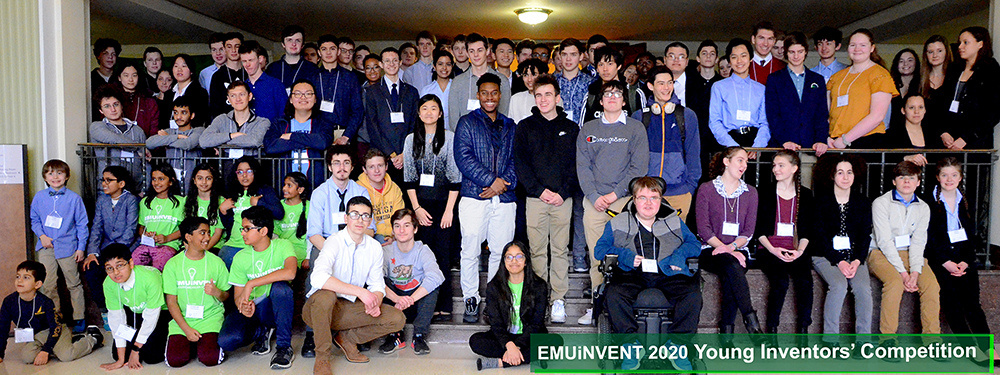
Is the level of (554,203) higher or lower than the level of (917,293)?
higher

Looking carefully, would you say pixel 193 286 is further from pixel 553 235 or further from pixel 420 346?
pixel 553 235

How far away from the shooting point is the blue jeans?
13.2 ft

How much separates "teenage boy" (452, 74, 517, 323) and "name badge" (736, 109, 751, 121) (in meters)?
1.61

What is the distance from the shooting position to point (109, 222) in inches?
182

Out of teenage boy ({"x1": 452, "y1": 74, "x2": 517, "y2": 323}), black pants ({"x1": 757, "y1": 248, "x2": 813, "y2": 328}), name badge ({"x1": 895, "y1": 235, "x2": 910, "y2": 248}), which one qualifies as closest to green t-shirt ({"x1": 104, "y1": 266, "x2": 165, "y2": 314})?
teenage boy ({"x1": 452, "y1": 74, "x2": 517, "y2": 323})

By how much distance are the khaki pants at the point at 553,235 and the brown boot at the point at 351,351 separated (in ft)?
3.88

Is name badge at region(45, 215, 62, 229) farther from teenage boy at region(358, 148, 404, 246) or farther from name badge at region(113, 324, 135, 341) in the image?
teenage boy at region(358, 148, 404, 246)

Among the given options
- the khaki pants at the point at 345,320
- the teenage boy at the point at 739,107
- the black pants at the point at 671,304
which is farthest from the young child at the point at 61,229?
the teenage boy at the point at 739,107

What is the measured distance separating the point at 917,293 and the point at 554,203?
2.40m

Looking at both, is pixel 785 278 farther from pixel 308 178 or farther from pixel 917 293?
pixel 308 178

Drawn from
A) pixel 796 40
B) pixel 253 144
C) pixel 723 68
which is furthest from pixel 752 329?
pixel 253 144

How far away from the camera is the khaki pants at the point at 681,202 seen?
14.3 feet

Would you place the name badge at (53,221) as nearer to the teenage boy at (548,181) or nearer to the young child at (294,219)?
the young child at (294,219)

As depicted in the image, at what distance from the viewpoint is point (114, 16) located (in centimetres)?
721
